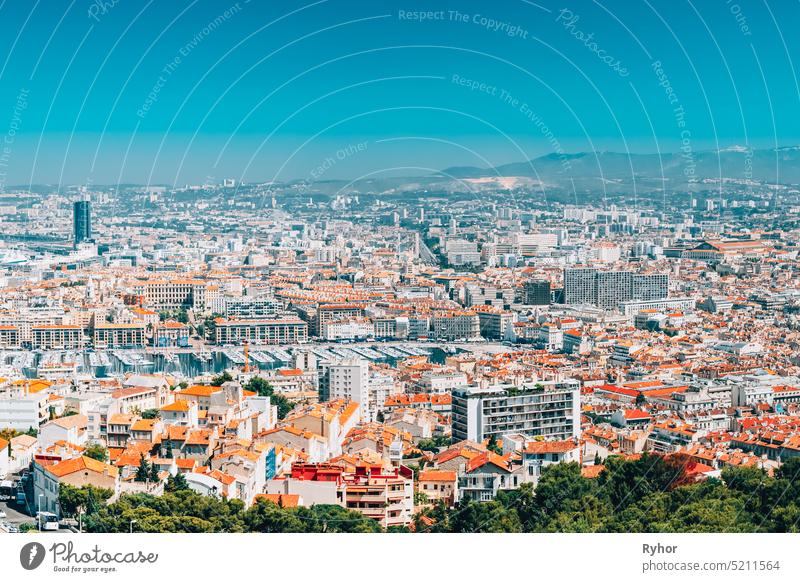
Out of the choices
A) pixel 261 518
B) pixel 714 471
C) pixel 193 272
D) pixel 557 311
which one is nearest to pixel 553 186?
pixel 557 311

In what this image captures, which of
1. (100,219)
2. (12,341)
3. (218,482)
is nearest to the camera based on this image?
(218,482)

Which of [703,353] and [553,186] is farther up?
[553,186]

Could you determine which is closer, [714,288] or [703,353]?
[703,353]

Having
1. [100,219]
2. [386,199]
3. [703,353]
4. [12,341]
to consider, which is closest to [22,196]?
[12,341]

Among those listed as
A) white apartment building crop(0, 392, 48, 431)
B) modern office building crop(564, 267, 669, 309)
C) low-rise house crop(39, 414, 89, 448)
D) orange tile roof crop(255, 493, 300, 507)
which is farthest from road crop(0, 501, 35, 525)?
modern office building crop(564, 267, 669, 309)

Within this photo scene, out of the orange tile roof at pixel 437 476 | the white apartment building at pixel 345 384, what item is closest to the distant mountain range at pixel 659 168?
the white apartment building at pixel 345 384

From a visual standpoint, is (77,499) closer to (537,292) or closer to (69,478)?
(69,478)

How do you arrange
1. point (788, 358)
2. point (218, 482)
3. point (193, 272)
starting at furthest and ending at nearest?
point (193, 272), point (788, 358), point (218, 482)

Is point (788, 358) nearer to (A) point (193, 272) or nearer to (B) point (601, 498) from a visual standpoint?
(B) point (601, 498)
